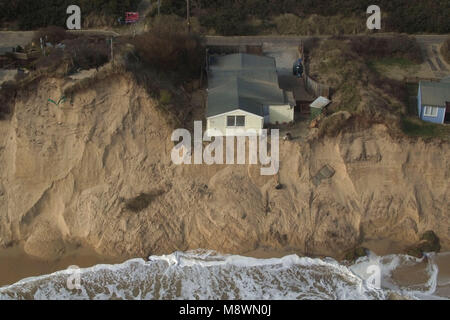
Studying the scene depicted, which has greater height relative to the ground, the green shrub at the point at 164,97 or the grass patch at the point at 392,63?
the grass patch at the point at 392,63

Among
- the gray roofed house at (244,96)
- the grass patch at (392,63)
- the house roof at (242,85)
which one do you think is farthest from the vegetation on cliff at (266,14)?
the gray roofed house at (244,96)

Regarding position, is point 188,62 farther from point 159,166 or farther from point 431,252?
point 431,252

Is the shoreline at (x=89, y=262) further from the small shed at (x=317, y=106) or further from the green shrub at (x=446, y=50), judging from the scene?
the green shrub at (x=446, y=50)

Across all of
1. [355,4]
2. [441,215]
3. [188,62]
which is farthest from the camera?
[355,4]

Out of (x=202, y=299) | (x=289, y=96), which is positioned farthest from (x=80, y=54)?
(x=202, y=299)

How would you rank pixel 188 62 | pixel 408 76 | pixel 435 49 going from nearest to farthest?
pixel 188 62 → pixel 408 76 → pixel 435 49

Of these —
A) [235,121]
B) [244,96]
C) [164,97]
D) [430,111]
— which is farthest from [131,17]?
[430,111]
